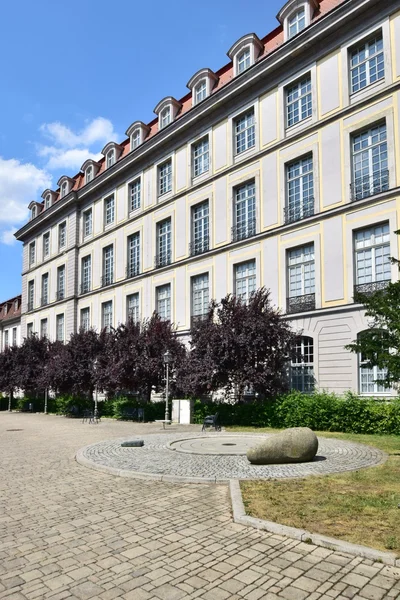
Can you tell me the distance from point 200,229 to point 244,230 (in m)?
4.10

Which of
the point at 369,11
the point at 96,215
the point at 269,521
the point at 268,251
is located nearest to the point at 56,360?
the point at 96,215

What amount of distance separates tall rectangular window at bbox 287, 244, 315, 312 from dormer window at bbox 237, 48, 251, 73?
1160 cm

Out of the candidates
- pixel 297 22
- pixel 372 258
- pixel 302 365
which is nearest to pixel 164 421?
pixel 302 365

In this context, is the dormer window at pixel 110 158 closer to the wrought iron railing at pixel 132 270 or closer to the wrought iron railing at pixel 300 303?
the wrought iron railing at pixel 132 270

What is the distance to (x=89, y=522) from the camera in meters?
6.65

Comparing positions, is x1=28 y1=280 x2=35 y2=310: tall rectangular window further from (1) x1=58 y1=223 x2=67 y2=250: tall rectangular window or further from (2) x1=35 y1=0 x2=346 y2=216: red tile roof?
(2) x1=35 y1=0 x2=346 y2=216: red tile roof

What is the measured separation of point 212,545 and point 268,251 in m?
20.6

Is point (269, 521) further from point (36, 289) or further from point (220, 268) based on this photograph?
point (36, 289)

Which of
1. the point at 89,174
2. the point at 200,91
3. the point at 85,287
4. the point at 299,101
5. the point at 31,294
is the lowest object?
the point at 85,287

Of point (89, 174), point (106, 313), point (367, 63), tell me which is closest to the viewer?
point (367, 63)

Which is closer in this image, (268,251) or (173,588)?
(173,588)

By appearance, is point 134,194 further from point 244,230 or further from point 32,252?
point 32,252

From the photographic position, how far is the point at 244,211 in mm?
27484

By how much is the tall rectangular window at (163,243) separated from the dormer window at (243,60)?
1025 cm
